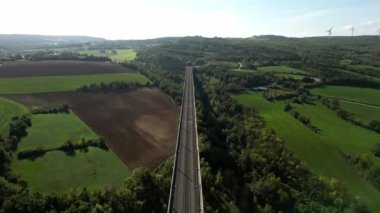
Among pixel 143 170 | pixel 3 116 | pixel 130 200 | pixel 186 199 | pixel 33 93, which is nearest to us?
pixel 186 199

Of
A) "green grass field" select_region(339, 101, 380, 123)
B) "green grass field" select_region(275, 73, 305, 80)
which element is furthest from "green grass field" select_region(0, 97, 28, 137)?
"green grass field" select_region(275, 73, 305, 80)

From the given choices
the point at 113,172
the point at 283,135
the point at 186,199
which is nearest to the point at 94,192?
the point at 113,172

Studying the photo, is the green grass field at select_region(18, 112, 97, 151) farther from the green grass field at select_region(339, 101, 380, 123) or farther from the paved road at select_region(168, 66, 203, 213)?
the green grass field at select_region(339, 101, 380, 123)

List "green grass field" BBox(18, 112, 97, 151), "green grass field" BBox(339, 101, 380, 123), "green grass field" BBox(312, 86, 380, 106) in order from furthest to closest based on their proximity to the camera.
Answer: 1. "green grass field" BBox(312, 86, 380, 106)
2. "green grass field" BBox(339, 101, 380, 123)
3. "green grass field" BBox(18, 112, 97, 151)

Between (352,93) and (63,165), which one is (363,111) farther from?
(63,165)

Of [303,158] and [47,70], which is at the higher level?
[47,70]

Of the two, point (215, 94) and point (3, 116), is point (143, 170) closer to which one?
point (3, 116)

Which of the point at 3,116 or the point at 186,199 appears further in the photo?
the point at 3,116

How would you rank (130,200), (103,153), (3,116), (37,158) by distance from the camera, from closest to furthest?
(130,200)
(37,158)
(103,153)
(3,116)
